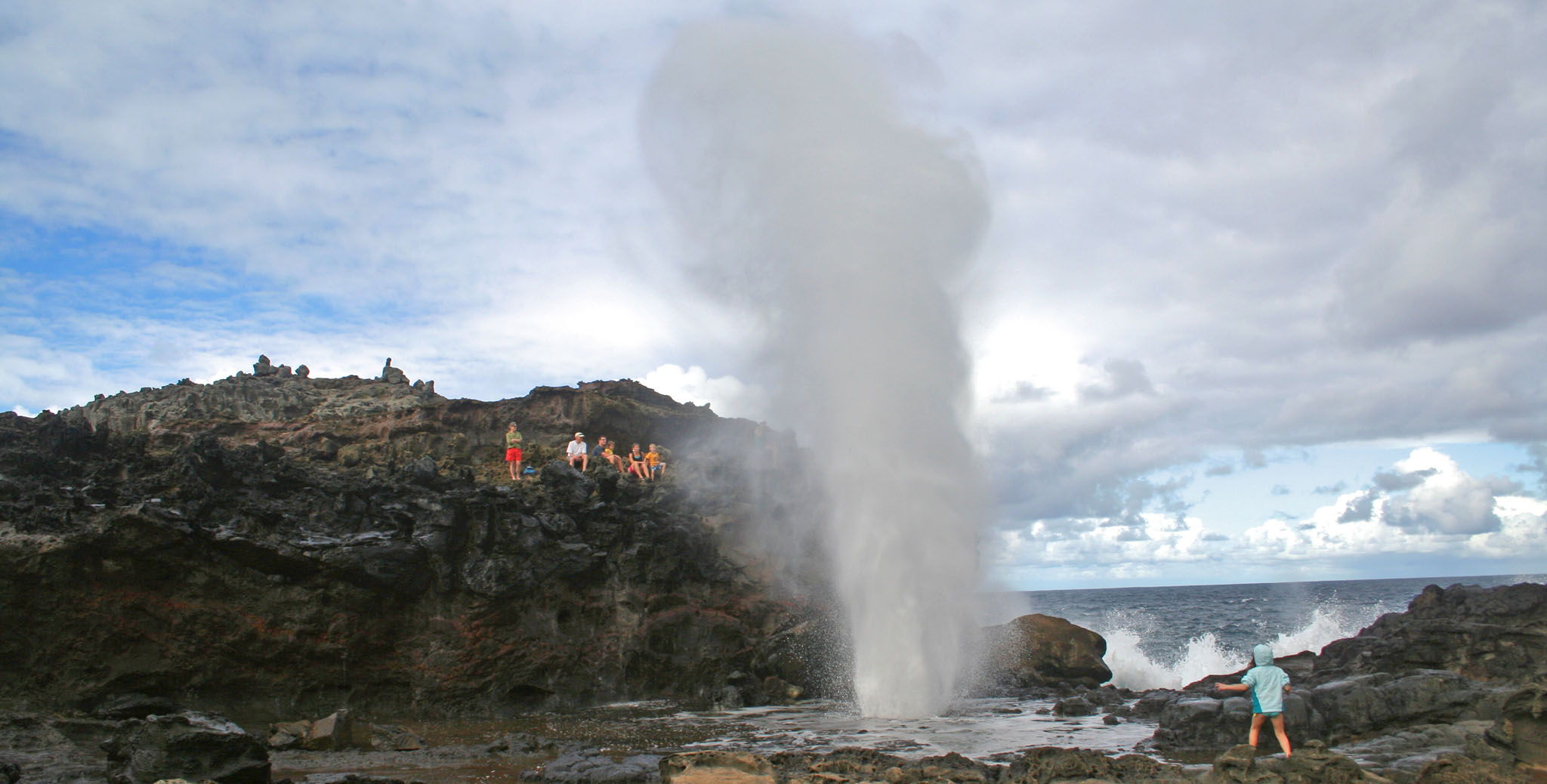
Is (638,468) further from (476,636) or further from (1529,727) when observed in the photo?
(1529,727)

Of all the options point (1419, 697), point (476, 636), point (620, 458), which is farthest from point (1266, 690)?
point (620, 458)

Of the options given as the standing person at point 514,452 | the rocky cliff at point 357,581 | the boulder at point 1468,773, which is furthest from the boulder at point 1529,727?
the standing person at point 514,452

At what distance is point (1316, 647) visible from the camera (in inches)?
1172

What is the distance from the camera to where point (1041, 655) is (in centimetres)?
1966

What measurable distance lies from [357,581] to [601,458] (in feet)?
21.8

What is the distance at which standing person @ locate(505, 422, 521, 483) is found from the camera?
19797mm

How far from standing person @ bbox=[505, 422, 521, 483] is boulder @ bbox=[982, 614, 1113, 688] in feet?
36.4

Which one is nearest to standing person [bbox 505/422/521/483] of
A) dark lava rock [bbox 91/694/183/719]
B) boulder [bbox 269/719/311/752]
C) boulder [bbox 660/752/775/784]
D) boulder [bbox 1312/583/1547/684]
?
boulder [bbox 269/719/311/752]

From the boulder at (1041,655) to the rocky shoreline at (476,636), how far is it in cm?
7

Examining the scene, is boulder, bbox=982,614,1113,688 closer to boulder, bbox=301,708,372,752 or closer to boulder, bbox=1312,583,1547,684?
boulder, bbox=1312,583,1547,684

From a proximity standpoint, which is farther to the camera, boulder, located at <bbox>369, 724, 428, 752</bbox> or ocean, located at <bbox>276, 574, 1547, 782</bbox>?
boulder, located at <bbox>369, 724, 428, 752</bbox>

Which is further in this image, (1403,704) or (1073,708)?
(1073,708)

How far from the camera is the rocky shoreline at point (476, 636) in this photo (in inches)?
388

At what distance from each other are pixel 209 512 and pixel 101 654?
8.09 ft
